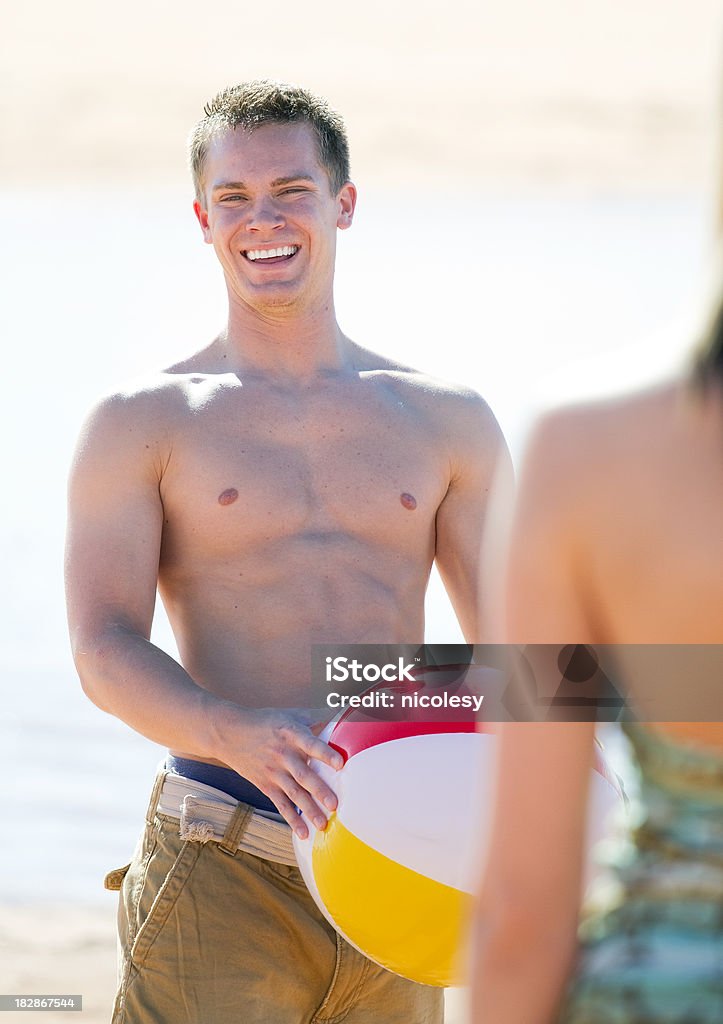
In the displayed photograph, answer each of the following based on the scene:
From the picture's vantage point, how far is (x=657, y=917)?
1.16m

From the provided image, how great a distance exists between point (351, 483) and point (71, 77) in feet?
82.0

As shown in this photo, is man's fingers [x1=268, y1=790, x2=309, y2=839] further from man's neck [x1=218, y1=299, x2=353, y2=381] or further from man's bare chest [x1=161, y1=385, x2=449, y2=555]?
man's neck [x1=218, y1=299, x2=353, y2=381]

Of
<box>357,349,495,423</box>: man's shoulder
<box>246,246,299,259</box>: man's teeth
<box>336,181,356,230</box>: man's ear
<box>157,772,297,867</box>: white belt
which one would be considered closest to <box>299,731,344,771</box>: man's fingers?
<box>157,772,297,867</box>: white belt

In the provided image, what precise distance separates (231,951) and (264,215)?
4.24ft

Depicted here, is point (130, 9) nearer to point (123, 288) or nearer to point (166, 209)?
point (166, 209)

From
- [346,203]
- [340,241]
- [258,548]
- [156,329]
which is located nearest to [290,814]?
[258,548]

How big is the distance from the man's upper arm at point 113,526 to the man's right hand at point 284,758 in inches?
12.2

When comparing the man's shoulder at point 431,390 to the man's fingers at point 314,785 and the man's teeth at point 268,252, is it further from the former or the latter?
the man's fingers at point 314,785

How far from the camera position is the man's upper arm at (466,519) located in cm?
300

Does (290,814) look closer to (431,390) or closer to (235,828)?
(235,828)

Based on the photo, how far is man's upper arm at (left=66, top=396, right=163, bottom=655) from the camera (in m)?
2.77

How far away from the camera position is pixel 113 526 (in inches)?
110

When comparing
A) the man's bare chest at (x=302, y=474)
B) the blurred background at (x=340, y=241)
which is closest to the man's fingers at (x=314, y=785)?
the man's bare chest at (x=302, y=474)

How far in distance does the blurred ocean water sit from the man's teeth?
596 mm
